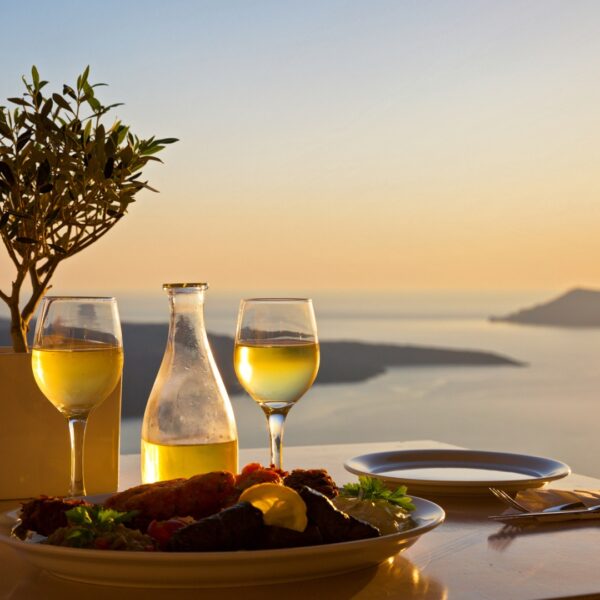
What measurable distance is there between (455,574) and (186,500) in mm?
278

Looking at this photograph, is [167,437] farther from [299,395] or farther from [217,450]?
[299,395]

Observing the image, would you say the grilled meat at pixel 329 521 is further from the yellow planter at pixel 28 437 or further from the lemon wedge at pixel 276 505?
the yellow planter at pixel 28 437

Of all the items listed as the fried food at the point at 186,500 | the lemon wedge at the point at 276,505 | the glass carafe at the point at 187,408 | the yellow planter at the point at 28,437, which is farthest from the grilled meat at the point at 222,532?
the yellow planter at the point at 28,437

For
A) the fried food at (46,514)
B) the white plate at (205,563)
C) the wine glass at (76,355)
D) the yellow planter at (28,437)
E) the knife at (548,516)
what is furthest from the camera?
the yellow planter at (28,437)

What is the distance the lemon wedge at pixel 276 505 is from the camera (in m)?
0.83

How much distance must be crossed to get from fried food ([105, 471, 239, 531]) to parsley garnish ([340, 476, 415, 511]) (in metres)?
0.13

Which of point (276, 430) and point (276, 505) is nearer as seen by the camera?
point (276, 505)

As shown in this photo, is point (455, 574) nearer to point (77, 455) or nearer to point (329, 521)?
point (329, 521)

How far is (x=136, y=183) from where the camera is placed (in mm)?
1478

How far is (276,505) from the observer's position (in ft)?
2.74

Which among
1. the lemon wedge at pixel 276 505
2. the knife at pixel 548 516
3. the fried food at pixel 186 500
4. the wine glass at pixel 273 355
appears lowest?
the knife at pixel 548 516

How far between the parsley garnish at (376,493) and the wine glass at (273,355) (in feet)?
0.94

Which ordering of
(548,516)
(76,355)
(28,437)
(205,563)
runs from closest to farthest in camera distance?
(205,563) < (548,516) < (76,355) < (28,437)

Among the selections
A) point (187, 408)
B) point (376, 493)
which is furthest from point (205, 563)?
point (187, 408)
